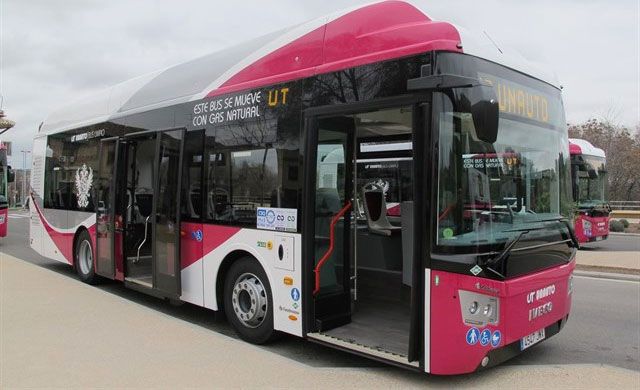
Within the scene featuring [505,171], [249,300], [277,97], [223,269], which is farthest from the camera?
[223,269]

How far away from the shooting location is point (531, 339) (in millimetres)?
4684

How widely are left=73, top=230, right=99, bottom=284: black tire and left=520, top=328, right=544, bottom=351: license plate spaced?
707cm

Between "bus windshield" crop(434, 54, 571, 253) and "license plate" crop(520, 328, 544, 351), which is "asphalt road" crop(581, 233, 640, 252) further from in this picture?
"license plate" crop(520, 328, 544, 351)

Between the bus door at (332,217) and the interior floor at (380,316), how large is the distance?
0.22 m

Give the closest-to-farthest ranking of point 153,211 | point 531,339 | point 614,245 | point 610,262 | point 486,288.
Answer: point 486,288 < point 531,339 < point 153,211 < point 610,262 < point 614,245

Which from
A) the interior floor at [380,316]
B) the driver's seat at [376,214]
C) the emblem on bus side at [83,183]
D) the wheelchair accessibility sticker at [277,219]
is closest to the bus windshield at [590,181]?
the driver's seat at [376,214]

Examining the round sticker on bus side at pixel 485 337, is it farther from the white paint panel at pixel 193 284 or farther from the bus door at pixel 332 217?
the white paint panel at pixel 193 284

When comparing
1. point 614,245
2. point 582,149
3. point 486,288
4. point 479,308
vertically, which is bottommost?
point 614,245

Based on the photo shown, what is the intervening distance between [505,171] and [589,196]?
13.2 m

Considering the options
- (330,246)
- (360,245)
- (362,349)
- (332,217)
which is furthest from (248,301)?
(360,245)

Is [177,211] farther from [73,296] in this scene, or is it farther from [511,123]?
[511,123]

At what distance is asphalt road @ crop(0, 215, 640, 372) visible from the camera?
5.32 m

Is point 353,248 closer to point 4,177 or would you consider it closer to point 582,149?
point 582,149

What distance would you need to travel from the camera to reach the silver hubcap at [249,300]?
565 cm
